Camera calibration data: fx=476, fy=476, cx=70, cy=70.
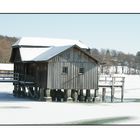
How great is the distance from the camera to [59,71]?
98.1 ft

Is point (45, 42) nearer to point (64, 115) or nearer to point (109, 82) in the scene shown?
point (64, 115)

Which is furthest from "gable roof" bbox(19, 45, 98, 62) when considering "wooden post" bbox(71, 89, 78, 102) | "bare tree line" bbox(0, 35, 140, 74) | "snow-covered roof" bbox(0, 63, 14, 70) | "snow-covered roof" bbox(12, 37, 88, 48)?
"bare tree line" bbox(0, 35, 140, 74)

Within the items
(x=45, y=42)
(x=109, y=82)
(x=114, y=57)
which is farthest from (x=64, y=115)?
(x=109, y=82)

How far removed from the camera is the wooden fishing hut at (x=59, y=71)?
2952 cm

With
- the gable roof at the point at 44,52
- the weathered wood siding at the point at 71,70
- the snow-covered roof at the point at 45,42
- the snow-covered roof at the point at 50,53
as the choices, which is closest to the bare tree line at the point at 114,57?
the snow-covered roof at the point at 45,42

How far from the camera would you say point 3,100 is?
2756cm

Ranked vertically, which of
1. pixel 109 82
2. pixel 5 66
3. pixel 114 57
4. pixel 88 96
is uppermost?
pixel 114 57

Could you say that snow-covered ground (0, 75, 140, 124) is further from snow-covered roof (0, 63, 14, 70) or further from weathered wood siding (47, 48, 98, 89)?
weathered wood siding (47, 48, 98, 89)

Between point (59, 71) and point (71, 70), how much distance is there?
0.77 metres

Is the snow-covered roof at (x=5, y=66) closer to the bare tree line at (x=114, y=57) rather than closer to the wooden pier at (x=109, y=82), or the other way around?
the bare tree line at (x=114, y=57)

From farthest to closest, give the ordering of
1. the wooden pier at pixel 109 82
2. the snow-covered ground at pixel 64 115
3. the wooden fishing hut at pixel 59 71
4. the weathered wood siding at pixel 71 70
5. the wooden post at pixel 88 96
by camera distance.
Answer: the wooden post at pixel 88 96 < the wooden pier at pixel 109 82 < the weathered wood siding at pixel 71 70 < the wooden fishing hut at pixel 59 71 < the snow-covered ground at pixel 64 115
